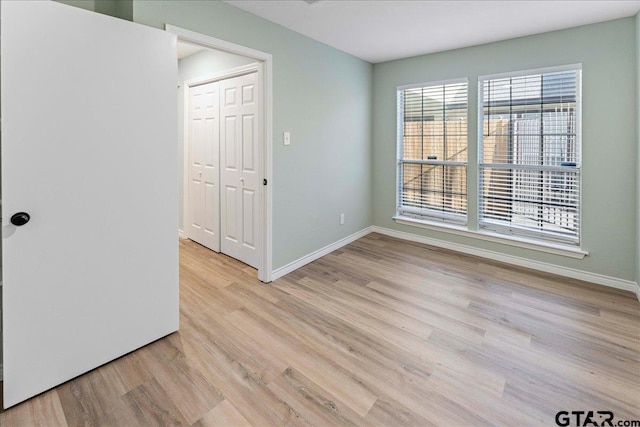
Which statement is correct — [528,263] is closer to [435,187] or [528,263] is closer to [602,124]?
[435,187]

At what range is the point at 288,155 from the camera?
338cm

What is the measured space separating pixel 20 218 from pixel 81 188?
30 centimetres

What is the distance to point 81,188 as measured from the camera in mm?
1828

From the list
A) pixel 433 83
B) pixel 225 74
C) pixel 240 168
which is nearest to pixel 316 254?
pixel 240 168

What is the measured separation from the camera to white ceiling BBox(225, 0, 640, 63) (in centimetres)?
267

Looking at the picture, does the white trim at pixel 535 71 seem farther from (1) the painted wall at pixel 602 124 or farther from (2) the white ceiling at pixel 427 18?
(2) the white ceiling at pixel 427 18

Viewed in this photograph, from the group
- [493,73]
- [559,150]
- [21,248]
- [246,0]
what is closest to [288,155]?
[246,0]

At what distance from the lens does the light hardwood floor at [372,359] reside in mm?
1670

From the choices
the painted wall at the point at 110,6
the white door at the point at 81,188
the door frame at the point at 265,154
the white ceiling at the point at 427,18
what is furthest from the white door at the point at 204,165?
the white door at the point at 81,188

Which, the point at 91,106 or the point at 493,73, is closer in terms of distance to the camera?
the point at 91,106

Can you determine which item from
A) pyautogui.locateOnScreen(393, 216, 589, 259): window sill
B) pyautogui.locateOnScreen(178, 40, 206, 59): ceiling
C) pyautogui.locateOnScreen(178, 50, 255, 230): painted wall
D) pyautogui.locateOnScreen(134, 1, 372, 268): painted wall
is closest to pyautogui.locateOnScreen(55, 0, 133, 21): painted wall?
pyautogui.locateOnScreen(134, 1, 372, 268): painted wall

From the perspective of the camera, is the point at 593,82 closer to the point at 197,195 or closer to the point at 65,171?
the point at 65,171

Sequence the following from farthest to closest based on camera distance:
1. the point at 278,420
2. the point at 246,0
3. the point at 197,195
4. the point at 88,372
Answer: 1. the point at 197,195
2. the point at 246,0
3. the point at 88,372
4. the point at 278,420

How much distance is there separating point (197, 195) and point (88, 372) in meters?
2.81
